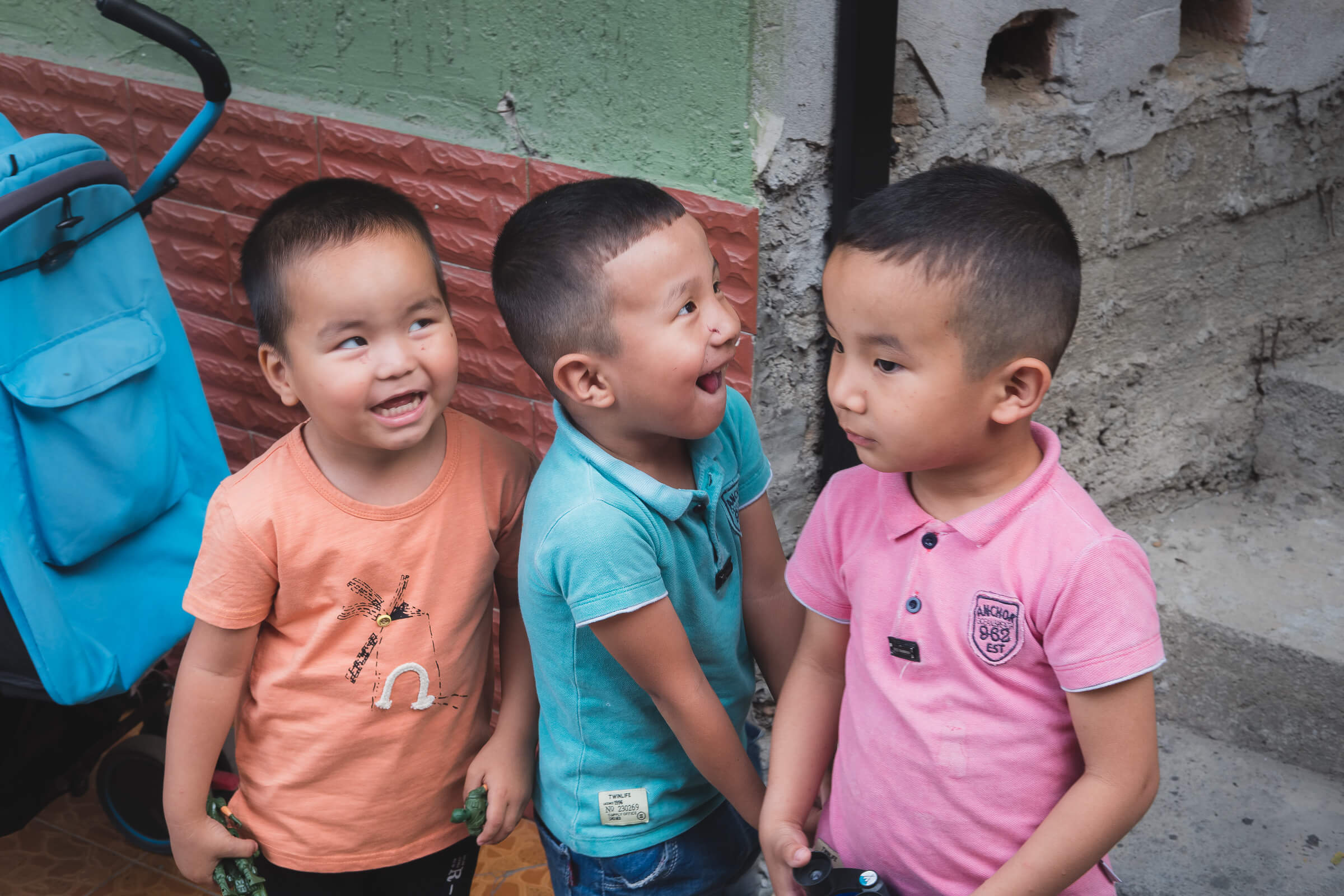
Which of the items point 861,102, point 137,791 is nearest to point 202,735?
point 137,791

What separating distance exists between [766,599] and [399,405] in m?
0.56

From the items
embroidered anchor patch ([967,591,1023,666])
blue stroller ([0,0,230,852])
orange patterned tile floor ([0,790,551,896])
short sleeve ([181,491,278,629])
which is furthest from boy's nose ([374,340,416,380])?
orange patterned tile floor ([0,790,551,896])

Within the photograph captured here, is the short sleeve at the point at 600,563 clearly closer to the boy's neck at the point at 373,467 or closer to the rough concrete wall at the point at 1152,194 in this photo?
the boy's neck at the point at 373,467

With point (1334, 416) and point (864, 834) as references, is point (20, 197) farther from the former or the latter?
point (1334, 416)

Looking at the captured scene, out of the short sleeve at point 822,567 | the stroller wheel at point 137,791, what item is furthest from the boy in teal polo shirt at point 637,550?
the stroller wheel at point 137,791

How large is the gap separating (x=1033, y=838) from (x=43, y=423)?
153 centimetres

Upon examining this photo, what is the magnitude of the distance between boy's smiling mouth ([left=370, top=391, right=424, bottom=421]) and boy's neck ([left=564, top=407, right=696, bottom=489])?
0.20 m

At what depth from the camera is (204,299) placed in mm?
2705

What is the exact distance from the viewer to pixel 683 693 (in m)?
1.43

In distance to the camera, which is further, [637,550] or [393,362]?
[393,362]

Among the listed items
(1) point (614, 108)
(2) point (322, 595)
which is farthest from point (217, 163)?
(2) point (322, 595)

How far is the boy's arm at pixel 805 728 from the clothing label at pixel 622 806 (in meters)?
0.16

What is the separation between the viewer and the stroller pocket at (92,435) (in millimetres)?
1839

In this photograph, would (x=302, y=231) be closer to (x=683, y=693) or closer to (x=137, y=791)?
(x=683, y=693)
